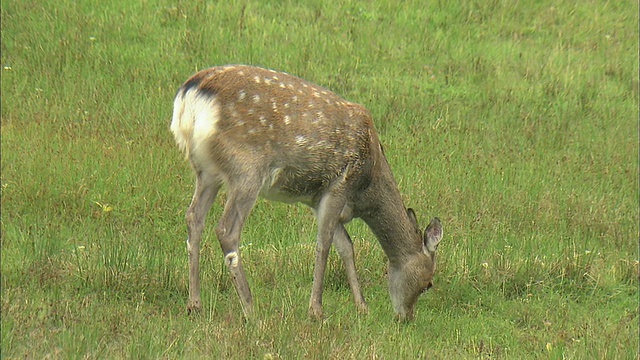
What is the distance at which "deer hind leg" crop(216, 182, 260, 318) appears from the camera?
7.32m

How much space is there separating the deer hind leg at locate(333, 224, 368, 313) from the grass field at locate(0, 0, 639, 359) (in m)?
0.14

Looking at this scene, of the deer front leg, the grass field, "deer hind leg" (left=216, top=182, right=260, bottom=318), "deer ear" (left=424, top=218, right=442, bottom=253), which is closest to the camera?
the grass field

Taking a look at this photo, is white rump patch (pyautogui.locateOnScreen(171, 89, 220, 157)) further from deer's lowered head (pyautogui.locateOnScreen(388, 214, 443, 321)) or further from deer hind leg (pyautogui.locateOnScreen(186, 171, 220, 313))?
deer's lowered head (pyautogui.locateOnScreen(388, 214, 443, 321))

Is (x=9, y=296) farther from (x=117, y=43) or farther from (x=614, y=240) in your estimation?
(x=117, y=43)

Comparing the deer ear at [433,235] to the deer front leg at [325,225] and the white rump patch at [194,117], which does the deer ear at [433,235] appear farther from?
the white rump patch at [194,117]

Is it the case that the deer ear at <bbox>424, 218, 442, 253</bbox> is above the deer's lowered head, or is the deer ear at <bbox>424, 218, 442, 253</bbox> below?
above

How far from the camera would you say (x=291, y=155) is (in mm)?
7551

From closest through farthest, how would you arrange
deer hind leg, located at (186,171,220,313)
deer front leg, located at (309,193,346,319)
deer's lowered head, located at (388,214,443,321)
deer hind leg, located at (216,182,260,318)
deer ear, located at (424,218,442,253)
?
deer hind leg, located at (216,182,260,318) → deer hind leg, located at (186,171,220,313) → deer front leg, located at (309,193,346,319) → deer's lowered head, located at (388,214,443,321) → deer ear, located at (424,218,442,253)

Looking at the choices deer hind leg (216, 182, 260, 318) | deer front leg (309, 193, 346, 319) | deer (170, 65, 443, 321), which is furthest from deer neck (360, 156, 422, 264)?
deer hind leg (216, 182, 260, 318)

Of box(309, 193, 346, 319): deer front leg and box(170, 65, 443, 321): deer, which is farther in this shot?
box(309, 193, 346, 319): deer front leg

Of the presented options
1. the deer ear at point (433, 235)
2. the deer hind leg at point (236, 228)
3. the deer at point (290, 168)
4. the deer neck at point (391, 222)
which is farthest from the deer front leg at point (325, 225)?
the deer ear at point (433, 235)

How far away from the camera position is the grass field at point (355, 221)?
23.2 feet

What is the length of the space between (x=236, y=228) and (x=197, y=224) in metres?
0.40

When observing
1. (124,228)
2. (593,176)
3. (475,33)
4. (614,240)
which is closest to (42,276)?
(124,228)
